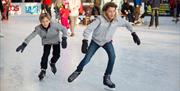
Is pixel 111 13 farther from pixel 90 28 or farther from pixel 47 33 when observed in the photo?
pixel 47 33

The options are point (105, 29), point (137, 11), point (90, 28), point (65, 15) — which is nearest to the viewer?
point (90, 28)

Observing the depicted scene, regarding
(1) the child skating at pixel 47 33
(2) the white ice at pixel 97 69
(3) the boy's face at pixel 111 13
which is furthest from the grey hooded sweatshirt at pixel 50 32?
(3) the boy's face at pixel 111 13

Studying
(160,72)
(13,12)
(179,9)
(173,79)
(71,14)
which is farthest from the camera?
(13,12)

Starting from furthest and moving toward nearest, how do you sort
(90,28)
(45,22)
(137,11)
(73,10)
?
(137,11) < (73,10) < (45,22) < (90,28)

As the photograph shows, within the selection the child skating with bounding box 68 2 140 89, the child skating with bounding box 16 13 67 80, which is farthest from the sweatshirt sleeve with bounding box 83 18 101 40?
the child skating with bounding box 16 13 67 80

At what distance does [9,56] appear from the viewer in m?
8.37

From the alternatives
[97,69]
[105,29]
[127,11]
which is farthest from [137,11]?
[105,29]

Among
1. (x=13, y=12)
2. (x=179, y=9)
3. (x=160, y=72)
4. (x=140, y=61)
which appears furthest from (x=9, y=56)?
(x=13, y=12)

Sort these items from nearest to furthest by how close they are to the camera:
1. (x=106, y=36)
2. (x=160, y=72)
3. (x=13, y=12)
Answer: (x=106, y=36), (x=160, y=72), (x=13, y=12)

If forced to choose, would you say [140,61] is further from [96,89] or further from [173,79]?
[96,89]

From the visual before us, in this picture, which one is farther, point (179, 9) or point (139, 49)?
point (179, 9)

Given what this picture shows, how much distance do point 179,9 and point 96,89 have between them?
15.6m

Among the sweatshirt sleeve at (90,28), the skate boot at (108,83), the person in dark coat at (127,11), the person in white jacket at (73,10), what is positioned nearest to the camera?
the sweatshirt sleeve at (90,28)

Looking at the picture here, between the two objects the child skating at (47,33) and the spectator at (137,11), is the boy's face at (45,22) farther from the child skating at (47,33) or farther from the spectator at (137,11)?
the spectator at (137,11)
